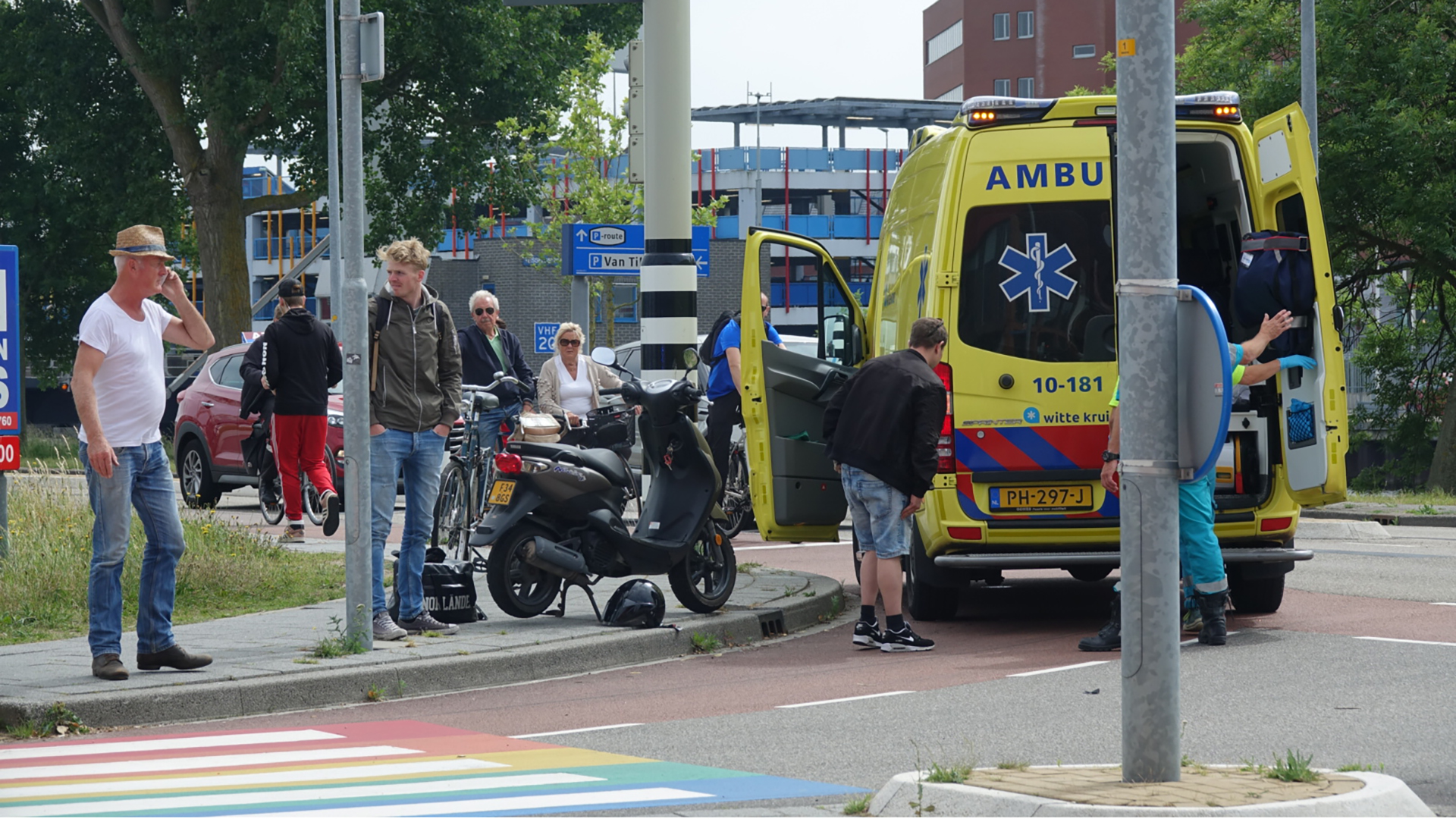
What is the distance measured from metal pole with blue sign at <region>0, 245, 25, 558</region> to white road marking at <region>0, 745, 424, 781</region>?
5176 mm

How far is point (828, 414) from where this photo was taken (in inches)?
388

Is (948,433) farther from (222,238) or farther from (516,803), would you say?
(222,238)

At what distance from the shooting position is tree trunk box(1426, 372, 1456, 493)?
24.6m

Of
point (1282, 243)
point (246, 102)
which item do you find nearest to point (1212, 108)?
point (1282, 243)

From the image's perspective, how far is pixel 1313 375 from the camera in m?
9.58

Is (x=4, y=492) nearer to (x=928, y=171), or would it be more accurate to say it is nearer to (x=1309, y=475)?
(x=928, y=171)

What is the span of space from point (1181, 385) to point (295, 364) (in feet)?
34.0

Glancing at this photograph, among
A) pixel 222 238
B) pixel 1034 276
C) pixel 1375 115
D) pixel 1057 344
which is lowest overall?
pixel 1057 344

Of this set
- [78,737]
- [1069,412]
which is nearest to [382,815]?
[78,737]

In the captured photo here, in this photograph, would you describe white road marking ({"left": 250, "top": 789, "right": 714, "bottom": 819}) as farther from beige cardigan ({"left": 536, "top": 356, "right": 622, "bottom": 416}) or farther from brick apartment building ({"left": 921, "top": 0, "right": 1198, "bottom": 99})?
brick apartment building ({"left": 921, "top": 0, "right": 1198, "bottom": 99})

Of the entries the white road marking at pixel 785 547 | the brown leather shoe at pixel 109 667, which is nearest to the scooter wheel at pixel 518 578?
the brown leather shoe at pixel 109 667

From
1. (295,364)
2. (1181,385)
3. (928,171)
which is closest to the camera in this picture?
(1181,385)

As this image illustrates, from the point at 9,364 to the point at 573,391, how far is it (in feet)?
16.1

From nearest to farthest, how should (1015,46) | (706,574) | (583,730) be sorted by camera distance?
(583,730)
(706,574)
(1015,46)
